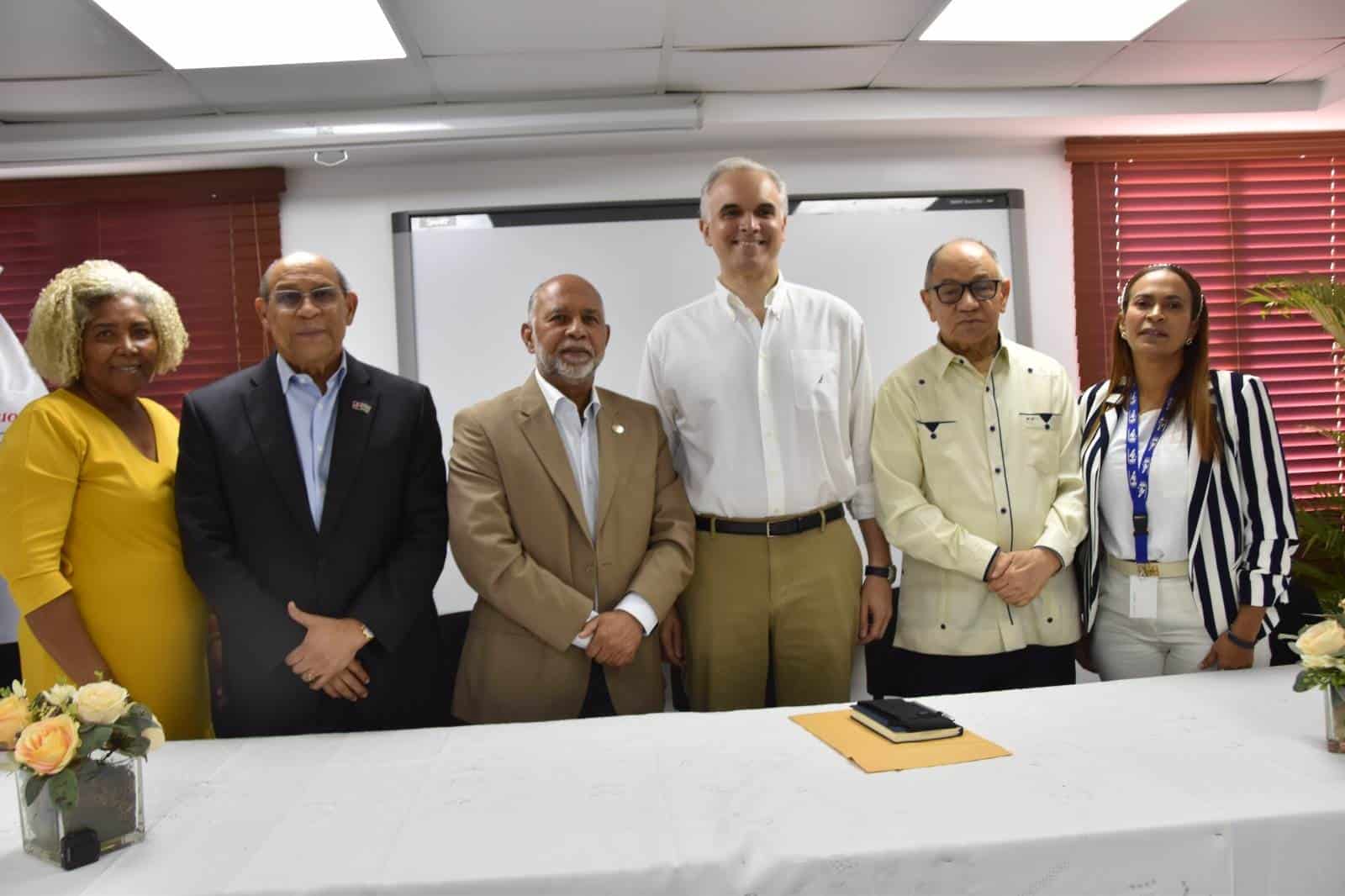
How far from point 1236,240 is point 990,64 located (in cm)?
170

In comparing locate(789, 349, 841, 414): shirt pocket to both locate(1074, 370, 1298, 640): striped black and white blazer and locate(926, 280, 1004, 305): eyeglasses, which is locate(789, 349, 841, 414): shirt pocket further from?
locate(1074, 370, 1298, 640): striped black and white blazer

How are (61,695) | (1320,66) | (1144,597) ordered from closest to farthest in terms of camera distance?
1. (61,695)
2. (1144,597)
3. (1320,66)

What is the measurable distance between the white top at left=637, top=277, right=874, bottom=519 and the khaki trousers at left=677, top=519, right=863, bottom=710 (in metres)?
0.11

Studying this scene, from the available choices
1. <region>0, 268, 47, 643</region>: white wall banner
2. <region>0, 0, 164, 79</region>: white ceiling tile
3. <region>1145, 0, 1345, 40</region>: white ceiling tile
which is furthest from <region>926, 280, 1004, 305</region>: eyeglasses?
<region>0, 268, 47, 643</region>: white wall banner

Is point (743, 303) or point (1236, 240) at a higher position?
point (1236, 240)

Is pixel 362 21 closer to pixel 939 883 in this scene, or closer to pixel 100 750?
pixel 100 750

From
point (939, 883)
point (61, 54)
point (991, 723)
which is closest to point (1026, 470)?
point (991, 723)

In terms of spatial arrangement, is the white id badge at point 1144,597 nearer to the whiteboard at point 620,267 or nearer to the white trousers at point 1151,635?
the white trousers at point 1151,635

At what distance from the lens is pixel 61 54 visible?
298 centimetres

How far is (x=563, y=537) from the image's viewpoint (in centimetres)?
223

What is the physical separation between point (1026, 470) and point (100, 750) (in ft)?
6.92

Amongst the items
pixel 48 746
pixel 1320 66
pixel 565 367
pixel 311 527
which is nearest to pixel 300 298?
pixel 311 527

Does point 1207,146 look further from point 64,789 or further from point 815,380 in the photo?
point 64,789

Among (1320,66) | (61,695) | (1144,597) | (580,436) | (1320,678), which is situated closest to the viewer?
(61,695)
